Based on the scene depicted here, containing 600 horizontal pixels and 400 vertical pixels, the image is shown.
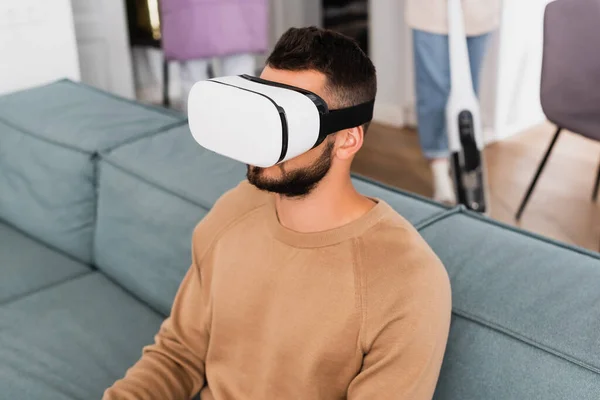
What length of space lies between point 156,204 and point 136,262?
14 centimetres

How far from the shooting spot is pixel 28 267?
172cm

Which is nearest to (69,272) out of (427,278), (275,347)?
(275,347)

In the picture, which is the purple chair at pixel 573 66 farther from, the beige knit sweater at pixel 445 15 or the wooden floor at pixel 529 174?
the wooden floor at pixel 529 174

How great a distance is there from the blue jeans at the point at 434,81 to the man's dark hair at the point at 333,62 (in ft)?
5.17

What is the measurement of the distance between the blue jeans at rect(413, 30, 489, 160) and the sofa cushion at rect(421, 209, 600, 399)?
1.50 m

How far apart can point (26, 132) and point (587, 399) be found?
1574 mm

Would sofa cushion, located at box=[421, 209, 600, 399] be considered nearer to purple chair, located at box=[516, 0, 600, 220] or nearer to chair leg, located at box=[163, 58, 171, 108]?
purple chair, located at box=[516, 0, 600, 220]

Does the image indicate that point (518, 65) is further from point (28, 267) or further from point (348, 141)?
point (348, 141)

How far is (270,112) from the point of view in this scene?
823mm

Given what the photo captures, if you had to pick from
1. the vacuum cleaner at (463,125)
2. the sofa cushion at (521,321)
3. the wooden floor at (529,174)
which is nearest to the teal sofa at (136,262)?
the sofa cushion at (521,321)

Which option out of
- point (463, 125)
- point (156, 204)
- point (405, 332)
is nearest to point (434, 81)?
point (463, 125)

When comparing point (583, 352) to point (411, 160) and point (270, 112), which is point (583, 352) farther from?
point (411, 160)

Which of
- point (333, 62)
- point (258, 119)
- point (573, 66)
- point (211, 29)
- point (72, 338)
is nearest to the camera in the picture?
point (258, 119)

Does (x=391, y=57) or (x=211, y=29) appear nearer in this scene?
(x=211, y=29)
